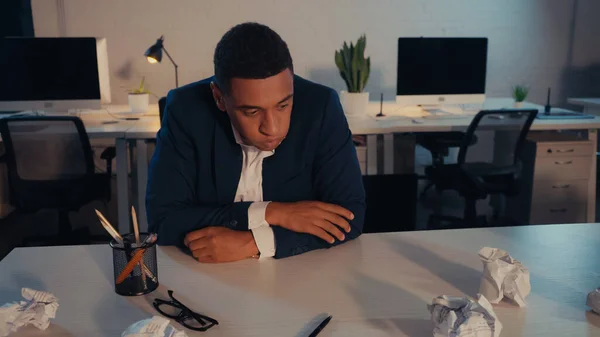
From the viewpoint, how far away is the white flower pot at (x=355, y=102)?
330cm

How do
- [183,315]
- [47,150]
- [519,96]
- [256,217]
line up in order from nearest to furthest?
[183,315], [256,217], [47,150], [519,96]

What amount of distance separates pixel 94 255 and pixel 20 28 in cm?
354

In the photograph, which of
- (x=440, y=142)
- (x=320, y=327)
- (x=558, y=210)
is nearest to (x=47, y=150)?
(x=320, y=327)

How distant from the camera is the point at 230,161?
1368 mm

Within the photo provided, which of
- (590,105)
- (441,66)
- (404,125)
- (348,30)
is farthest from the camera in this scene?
(348,30)

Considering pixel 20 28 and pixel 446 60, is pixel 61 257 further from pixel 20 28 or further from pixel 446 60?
pixel 20 28

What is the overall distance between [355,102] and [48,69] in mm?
1827

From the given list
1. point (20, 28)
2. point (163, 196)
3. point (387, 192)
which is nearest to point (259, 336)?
point (163, 196)

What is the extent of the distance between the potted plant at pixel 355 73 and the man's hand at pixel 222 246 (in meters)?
2.24

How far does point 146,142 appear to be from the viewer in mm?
2945

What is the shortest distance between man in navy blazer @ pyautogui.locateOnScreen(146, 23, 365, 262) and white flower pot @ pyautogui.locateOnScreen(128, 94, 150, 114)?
2086mm

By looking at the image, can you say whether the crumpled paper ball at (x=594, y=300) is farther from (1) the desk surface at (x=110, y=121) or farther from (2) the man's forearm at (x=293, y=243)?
(1) the desk surface at (x=110, y=121)

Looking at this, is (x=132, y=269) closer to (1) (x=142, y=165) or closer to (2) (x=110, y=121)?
(1) (x=142, y=165)

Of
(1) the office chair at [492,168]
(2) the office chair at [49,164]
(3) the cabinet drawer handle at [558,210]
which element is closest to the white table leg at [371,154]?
(1) the office chair at [492,168]
